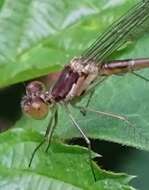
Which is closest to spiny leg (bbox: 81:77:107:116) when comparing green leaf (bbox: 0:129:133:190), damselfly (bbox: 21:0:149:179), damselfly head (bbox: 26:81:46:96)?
damselfly (bbox: 21:0:149:179)

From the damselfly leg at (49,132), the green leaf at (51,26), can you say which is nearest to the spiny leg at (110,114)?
the damselfly leg at (49,132)

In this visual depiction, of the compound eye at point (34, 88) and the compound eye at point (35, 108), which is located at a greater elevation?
the compound eye at point (34, 88)

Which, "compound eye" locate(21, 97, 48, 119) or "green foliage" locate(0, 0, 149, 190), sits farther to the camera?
"compound eye" locate(21, 97, 48, 119)

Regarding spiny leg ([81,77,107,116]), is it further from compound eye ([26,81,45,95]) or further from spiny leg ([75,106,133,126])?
compound eye ([26,81,45,95])

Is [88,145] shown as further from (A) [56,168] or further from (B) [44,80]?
(B) [44,80]

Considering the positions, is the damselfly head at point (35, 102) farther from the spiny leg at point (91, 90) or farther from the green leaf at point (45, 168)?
the green leaf at point (45, 168)

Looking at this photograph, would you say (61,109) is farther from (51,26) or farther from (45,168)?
(45,168)

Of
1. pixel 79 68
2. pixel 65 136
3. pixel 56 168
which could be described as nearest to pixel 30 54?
pixel 79 68
